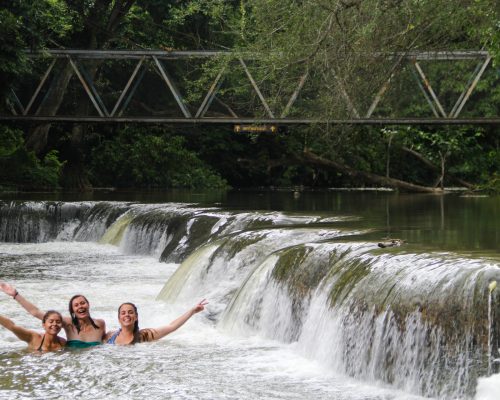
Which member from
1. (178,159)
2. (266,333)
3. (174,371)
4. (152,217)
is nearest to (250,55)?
(152,217)

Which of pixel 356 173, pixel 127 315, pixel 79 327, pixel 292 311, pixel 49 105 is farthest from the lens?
pixel 356 173

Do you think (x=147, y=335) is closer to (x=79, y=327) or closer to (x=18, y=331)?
(x=79, y=327)

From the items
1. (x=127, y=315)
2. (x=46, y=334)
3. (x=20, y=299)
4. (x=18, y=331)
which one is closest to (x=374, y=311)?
(x=127, y=315)

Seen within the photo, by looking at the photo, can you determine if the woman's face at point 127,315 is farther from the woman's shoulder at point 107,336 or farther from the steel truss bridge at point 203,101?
the steel truss bridge at point 203,101

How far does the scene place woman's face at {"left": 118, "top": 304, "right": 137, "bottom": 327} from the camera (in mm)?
10784

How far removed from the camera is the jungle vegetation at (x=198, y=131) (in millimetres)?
28562

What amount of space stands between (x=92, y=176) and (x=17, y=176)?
16.7 ft

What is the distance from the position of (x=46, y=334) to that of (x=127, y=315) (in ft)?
2.66

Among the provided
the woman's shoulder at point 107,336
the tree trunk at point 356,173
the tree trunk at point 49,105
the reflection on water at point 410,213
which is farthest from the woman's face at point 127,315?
the tree trunk at point 356,173

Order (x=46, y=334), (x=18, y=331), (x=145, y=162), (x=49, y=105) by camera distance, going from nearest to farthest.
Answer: (x=46, y=334), (x=18, y=331), (x=49, y=105), (x=145, y=162)

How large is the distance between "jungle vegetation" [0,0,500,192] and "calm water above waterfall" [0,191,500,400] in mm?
7256

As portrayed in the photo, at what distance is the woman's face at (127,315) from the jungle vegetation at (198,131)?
39.4ft

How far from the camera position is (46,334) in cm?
1079

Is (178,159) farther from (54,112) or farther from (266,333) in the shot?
(266,333)
